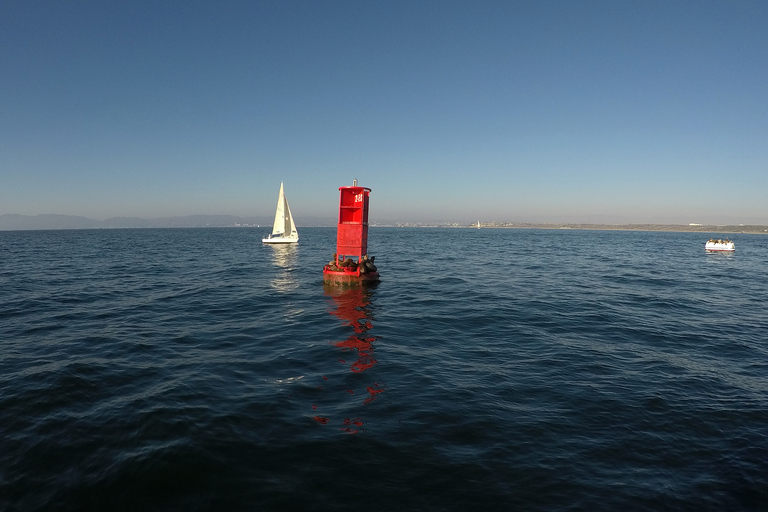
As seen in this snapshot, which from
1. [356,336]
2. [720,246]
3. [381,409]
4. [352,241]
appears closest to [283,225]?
[352,241]

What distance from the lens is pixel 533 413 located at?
26.9ft

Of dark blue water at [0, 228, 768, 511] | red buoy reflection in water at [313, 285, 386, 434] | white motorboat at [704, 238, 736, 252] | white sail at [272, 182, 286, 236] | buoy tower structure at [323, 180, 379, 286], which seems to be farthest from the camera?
white sail at [272, 182, 286, 236]

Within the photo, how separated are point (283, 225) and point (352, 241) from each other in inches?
1837

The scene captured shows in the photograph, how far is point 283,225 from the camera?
6819 centimetres

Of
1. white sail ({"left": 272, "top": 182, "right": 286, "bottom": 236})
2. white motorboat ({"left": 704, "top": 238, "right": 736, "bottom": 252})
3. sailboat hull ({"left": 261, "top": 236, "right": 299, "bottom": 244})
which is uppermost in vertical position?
white sail ({"left": 272, "top": 182, "right": 286, "bottom": 236})

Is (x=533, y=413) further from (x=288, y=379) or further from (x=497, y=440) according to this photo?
(x=288, y=379)

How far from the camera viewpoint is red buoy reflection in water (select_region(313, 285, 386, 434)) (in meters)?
8.71

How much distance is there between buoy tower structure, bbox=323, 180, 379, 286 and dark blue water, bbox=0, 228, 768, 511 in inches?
222

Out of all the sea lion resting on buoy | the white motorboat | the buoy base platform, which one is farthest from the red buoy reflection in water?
the white motorboat

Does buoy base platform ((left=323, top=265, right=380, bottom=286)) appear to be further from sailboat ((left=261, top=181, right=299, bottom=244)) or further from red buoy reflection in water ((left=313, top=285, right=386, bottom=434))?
sailboat ((left=261, top=181, right=299, bottom=244))

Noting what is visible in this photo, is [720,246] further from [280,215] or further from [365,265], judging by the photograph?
[280,215]

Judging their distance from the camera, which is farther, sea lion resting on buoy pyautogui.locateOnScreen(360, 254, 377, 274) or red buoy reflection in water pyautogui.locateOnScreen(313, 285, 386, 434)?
sea lion resting on buoy pyautogui.locateOnScreen(360, 254, 377, 274)

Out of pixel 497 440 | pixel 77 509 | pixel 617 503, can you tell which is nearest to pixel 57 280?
pixel 77 509

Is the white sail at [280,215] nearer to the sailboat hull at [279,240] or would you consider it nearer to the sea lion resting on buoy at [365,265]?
the sailboat hull at [279,240]
